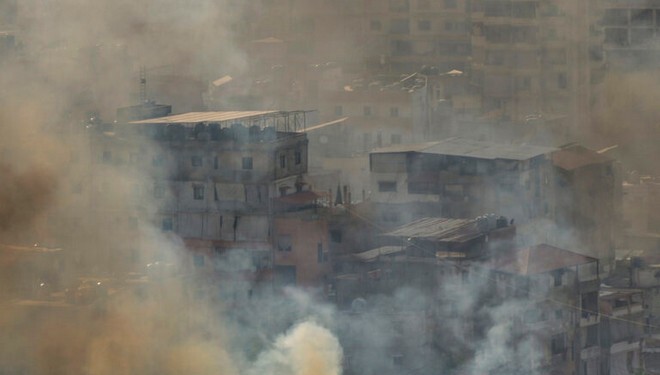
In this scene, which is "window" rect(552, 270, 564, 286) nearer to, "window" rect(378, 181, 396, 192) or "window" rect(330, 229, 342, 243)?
"window" rect(330, 229, 342, 243)

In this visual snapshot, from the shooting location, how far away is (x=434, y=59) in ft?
154

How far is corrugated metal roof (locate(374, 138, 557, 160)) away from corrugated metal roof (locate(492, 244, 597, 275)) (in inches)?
136

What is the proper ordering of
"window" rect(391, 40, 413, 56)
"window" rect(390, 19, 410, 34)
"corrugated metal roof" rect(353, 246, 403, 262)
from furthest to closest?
"window" rect(390, 19, 410, 34)
"window" rect(391, 40, 413, 56)
"corrugated metal roof" rect(353, 246, 403, 262)

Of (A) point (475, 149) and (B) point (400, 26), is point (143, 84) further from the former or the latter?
(B) point (400, 26)

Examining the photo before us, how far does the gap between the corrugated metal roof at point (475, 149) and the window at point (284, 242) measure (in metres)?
2.97

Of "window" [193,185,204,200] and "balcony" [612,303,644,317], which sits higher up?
"window" [193,185,204,200]

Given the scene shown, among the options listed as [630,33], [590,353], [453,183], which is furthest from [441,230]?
[630,33]

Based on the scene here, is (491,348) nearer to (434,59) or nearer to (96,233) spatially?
(96,233)

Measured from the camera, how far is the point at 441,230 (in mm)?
28688

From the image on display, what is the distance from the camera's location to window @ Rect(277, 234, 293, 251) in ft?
98.4

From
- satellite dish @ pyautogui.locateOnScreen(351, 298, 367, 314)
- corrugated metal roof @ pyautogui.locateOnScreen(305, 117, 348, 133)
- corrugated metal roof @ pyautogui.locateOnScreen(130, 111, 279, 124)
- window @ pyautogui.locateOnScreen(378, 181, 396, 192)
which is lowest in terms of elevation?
satellite dish @ pyautogui.locateOnScreen(351, 298, 367, 314)

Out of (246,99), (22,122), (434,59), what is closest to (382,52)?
(434,59)

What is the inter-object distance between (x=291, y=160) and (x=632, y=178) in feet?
31.8

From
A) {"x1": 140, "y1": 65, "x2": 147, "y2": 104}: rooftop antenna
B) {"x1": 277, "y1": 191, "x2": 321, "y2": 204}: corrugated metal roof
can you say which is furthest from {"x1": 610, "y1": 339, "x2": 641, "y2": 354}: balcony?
{"x1": 140, "y1": 65, "x2": 147, "y2": 104}: rooftop antenna
